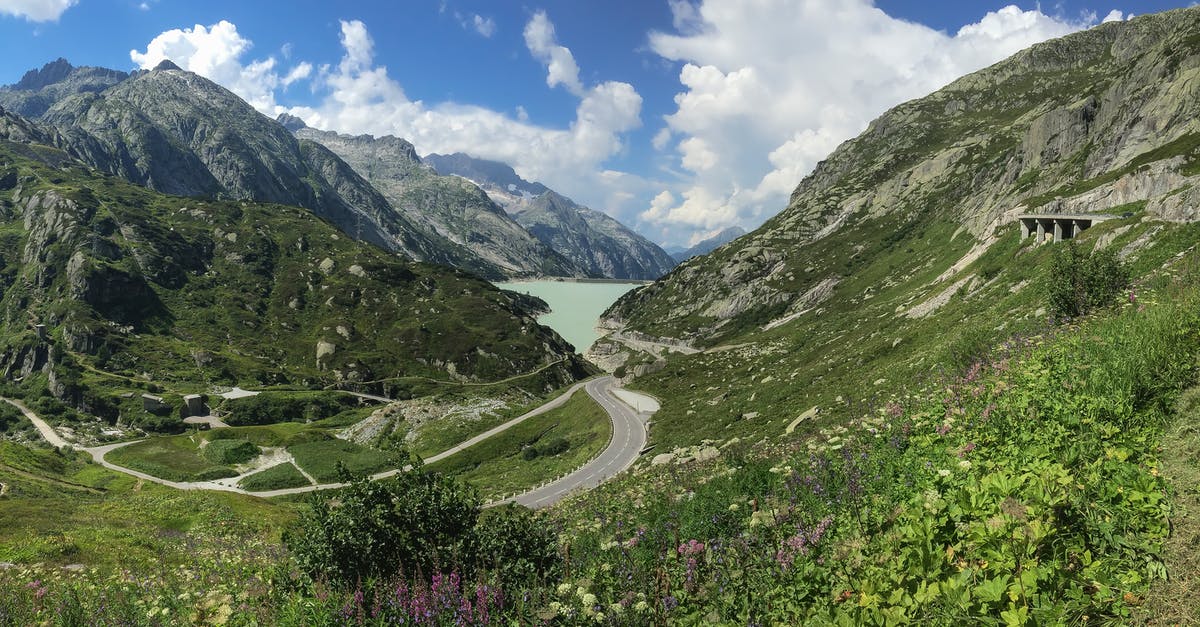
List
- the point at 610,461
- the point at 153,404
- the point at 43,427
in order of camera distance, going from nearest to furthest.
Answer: the point at 610,461
the point at 43,427
the point at 153,404

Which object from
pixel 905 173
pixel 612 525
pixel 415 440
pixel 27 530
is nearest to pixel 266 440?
pixel 415 440

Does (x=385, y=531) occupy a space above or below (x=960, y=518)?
above

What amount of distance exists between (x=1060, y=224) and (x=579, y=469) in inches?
1915

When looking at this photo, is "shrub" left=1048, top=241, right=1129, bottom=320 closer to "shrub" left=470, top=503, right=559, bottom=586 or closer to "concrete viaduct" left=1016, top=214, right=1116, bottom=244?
"shrub" left=470, top=503, right=559, bottom=586

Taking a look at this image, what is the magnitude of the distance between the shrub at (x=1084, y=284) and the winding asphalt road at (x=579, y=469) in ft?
65.5

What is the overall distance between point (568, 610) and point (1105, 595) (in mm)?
4794

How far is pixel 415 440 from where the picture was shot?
92312mm

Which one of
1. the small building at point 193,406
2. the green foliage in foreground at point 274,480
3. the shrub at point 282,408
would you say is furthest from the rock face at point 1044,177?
the small building at point 193,406

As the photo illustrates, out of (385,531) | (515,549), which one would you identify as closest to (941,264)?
(515,549)

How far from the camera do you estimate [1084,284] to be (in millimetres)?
16734

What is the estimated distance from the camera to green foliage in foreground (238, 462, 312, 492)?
70938 mm

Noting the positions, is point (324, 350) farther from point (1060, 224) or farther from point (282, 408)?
point (1060, 224)

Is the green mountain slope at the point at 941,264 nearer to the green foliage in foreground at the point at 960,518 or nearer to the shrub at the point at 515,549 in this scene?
the green foliage in foreground at the point at 960,518

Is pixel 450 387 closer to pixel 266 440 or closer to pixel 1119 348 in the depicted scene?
pixel 266 440
